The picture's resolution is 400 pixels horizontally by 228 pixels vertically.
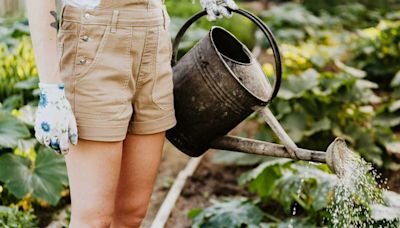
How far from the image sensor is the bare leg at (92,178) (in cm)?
174

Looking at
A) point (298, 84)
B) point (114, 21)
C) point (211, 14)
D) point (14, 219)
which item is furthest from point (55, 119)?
point (298, 84)

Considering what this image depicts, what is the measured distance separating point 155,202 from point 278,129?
1.42m

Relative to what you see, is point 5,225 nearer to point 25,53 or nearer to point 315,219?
point 315,219

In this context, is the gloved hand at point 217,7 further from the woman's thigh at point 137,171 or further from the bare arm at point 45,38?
the bare arm at point 45,38

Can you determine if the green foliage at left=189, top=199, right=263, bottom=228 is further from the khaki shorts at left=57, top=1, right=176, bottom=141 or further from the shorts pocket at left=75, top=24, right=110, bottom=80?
the shorts pocket at left=75, top=24, right=110, bottom=80

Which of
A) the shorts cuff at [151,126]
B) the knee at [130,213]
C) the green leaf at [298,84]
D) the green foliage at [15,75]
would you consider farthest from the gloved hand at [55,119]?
the green leaf at [298,84]

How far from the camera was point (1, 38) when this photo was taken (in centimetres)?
420

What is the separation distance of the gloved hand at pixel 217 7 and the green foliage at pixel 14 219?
1.07 m

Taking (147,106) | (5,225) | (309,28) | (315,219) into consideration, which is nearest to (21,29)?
(5,225)

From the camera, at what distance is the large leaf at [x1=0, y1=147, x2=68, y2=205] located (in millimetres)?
2775

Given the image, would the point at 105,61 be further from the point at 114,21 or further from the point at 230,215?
the point at 230,215

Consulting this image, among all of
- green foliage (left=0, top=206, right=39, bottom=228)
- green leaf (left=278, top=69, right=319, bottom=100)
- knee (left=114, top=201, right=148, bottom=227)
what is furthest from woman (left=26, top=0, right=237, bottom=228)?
green leaf (left=278, top=69, right=319, bottom=100)

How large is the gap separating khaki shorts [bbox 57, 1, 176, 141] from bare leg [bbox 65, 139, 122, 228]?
36 millimetres

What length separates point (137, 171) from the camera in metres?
1.93
